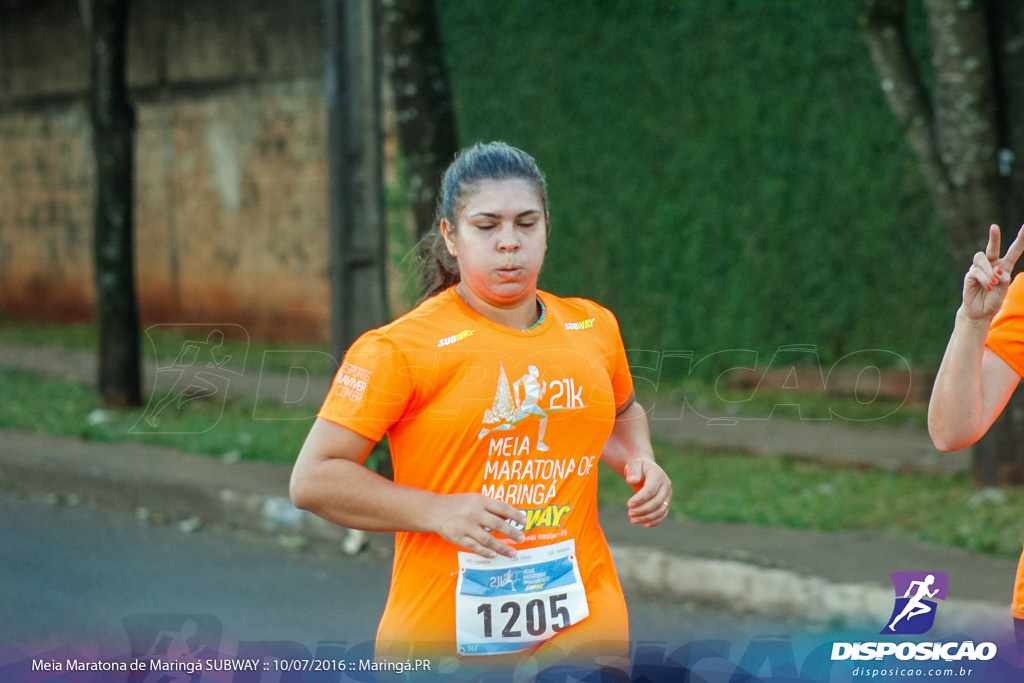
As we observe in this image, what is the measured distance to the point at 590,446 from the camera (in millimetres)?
2971

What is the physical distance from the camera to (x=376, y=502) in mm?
2744

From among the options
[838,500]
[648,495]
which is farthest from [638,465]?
[838,500]

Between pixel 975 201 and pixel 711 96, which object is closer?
pixel 975 201

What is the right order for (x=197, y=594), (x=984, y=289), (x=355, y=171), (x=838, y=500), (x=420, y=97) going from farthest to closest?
(x=420, y=97) → (x=355, y=171) → (x=838, y=500) → (x=197, y=594) → (x=984, y=289)

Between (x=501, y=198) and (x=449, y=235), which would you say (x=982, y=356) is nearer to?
(x=501, y=198)

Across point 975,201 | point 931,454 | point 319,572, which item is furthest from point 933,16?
point 319,572

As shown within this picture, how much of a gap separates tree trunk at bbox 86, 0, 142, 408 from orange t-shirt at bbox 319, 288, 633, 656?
27.1ft

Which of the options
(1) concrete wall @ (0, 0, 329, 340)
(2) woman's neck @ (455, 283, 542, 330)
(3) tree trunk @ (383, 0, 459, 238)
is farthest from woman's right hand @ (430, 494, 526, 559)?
(1) concrete wall @ (0, 0, 329, 340)

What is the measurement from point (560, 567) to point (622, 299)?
30.4 feet

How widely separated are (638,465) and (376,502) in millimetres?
655

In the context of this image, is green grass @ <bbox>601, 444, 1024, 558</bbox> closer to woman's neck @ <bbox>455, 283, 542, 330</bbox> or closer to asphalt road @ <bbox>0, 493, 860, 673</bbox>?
asphalt road @ <bbox>0, 493, 860, 673</bbox>

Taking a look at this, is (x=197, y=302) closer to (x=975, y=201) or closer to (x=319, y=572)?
(x=319, y=572)

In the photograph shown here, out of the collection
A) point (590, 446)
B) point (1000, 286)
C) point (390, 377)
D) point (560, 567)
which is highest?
point (1000, 286)

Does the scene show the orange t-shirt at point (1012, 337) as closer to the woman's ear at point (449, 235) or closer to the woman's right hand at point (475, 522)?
the woman's right hand at point (475, 522)
